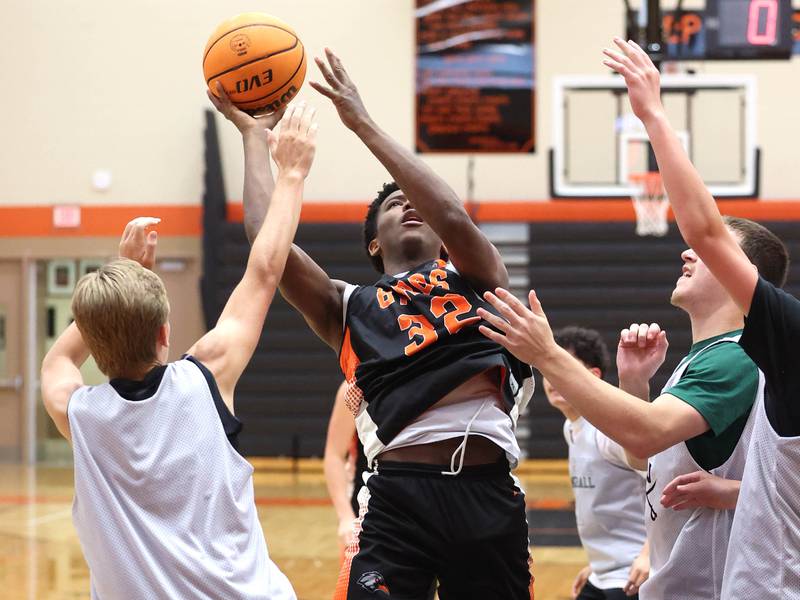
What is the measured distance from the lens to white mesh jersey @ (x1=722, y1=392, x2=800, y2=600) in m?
2.31

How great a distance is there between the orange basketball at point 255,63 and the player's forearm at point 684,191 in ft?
4.10

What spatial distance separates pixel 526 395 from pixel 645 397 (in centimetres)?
35

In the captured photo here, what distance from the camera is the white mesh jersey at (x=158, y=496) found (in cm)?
229

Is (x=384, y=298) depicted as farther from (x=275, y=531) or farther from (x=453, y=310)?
(x=275, y=531)

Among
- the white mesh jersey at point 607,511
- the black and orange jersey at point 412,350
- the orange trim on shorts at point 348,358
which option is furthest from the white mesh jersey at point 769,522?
the white mesh jersey at point 607,511

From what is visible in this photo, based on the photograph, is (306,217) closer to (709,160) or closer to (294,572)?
(709,160)

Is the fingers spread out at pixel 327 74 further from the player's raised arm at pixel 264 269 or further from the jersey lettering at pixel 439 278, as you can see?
the jersey lettering at pixel 439 278

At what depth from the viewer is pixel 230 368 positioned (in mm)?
2438

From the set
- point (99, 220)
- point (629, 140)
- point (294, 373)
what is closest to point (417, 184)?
point (629, 140)

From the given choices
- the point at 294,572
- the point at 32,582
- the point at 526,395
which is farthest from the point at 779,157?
the point at 526,395

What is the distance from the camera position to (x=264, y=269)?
2.55 m

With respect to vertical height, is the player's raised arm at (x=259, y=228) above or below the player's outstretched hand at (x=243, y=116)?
below

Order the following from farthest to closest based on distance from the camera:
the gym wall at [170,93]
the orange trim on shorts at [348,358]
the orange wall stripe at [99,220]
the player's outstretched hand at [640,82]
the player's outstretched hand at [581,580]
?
the orange wall stripe at [99,220], the gym wall at [170,93], the player's outstretched hand at [581,580], the orange trim on shorts at [348,358], the player's outstretched hand at [640,82]

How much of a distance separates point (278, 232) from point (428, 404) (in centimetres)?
60
